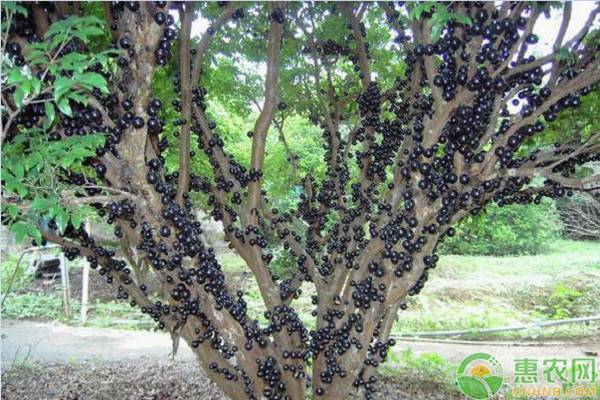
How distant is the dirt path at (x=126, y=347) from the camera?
25.3 ft

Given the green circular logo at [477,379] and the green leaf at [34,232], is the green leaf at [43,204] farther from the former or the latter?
the green circular logo at [477,379]

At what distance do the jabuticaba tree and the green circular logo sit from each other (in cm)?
197

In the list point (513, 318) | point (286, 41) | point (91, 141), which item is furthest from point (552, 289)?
point (91, 141)

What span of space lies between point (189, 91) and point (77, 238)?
1476 millimetres

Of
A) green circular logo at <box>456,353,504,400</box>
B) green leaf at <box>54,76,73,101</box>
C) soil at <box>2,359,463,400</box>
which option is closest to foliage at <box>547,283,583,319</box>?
green circular logo at <box>456,353,504,400</box>

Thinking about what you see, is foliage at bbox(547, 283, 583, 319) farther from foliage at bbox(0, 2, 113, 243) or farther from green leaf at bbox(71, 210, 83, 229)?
foliage at bbox(0, 2, 113, 243)

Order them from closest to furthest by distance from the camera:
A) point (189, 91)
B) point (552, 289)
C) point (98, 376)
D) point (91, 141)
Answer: point (91, 141) < point (189, 91) < point (98, 376) < point (552, 289)

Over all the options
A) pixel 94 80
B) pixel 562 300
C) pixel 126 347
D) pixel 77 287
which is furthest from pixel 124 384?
pixel 562 300

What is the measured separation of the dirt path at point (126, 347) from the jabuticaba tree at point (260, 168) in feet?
12.4

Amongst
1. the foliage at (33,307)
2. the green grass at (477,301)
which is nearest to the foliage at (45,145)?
the green grass at (477,301)

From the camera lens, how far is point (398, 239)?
11.9ft

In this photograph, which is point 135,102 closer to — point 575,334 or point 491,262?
point 575,334

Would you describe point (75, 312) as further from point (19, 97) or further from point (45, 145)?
point (19, 97)

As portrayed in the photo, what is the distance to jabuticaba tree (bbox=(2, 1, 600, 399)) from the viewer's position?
3074 mm
